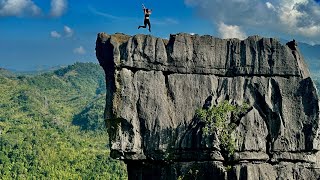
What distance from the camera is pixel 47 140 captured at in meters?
106

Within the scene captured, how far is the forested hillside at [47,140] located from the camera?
87688 mm

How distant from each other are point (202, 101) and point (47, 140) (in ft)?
289

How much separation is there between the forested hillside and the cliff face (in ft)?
200

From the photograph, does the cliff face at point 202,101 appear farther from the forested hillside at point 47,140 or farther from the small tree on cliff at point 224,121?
the forested hillside at point 47,140

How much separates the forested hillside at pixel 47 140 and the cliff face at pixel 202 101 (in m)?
61.0

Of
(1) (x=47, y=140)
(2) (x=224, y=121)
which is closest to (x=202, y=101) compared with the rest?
(2) (x=224, y=121)

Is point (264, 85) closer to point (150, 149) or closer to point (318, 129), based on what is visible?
point (318, 129)

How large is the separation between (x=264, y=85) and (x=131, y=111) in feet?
20.3

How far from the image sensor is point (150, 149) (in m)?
22.4

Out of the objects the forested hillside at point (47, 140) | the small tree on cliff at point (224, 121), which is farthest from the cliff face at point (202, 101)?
the forested hillside at point (47, 140)

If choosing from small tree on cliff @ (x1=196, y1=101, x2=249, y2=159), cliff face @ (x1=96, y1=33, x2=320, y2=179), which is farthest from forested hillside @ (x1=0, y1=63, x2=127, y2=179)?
small tree on cliff @ (x1=196, y1=101, x2=249, y2=159)

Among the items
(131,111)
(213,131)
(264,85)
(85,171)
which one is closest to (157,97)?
(131,111)

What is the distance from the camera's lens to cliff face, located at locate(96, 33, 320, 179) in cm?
2208

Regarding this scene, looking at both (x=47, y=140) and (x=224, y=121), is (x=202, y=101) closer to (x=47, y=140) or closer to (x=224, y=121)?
(x=224, y=121)
